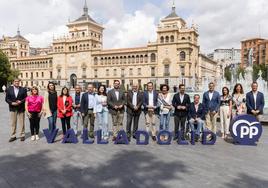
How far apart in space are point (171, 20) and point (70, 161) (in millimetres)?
64878

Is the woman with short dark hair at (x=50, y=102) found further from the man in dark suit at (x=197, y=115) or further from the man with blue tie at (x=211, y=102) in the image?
the man with blue tie at (x=211, y=102)

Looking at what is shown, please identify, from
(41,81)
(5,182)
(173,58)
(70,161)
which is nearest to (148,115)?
(70,161)

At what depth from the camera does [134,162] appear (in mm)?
5742

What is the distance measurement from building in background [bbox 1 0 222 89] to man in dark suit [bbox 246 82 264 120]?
48.3m

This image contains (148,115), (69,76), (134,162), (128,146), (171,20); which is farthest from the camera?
(69,76)

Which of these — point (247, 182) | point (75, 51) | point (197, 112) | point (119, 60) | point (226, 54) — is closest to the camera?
point (247, 182)

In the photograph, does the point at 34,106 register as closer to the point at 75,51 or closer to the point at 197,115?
the point at 197,115

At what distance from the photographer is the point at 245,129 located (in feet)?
24.5

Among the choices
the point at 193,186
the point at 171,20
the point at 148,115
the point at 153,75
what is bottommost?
the point at 193,186

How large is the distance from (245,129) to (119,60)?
61733mm

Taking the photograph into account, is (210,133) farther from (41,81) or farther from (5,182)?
(41,81)

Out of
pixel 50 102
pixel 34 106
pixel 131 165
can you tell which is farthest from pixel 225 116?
pixel 34 106

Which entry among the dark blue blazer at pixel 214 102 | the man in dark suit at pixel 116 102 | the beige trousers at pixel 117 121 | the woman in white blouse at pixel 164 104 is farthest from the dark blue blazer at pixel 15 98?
the dark blue blazer at pixel 214 102

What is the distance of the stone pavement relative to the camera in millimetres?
4617
